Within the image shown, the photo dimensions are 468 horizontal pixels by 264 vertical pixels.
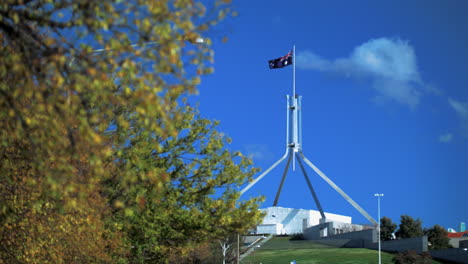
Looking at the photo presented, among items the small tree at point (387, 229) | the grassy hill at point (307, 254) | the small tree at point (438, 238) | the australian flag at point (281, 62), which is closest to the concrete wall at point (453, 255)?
the grassy hill at point (307, 254)

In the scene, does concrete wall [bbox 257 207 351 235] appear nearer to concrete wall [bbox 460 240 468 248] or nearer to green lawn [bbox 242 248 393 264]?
green lawn [bbox 242 248 393 264]

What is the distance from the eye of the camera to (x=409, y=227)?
465 feet

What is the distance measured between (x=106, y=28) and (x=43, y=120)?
6.20 ft

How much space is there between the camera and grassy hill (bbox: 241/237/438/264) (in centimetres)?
11688

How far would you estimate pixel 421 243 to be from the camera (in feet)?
387

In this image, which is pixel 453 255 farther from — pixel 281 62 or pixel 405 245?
pixel 281 62

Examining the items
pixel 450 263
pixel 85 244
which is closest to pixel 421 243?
pixel 450 263

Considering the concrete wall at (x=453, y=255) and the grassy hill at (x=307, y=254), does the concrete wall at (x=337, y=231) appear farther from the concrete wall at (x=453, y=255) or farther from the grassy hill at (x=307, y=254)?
the concrete wall at (x=453, y=255)

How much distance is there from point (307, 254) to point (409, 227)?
2701 cm

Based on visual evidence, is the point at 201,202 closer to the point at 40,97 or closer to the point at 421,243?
the point at 40,97

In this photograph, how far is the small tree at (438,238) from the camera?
13362cm

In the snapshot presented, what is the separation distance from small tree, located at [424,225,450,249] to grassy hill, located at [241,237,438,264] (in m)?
14.0

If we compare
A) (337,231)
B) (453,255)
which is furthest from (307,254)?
(337,231)

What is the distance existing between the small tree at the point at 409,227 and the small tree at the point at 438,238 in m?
3.97
